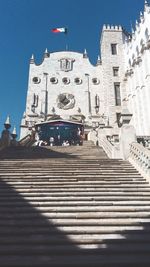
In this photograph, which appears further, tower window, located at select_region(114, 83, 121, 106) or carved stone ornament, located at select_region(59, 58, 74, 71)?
carved stone ornament, located at select_region(59, 58, 74, 71)

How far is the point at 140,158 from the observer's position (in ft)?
34.5

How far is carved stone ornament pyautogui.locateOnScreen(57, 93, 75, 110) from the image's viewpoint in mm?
36969

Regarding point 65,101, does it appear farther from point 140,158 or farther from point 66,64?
point 140,158

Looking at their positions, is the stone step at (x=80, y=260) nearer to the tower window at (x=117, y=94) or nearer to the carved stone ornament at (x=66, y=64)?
the tower window at (x=117, y=94)

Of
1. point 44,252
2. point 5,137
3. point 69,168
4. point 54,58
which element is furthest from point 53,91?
point 44,252

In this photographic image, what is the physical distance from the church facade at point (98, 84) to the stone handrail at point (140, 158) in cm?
1998

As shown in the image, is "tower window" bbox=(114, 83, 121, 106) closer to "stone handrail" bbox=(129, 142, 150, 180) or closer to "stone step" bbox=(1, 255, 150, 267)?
"stone handrail" bbox=(129, 142, 150, 180)

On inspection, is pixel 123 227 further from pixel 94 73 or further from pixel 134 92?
pixel 94 73

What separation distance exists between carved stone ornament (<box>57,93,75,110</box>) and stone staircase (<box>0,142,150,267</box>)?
2635 cm

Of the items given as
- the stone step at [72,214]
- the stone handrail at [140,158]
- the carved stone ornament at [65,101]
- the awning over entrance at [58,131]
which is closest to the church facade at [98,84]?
the carved stone ornament at [65,101]

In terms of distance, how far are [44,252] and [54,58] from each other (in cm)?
3737

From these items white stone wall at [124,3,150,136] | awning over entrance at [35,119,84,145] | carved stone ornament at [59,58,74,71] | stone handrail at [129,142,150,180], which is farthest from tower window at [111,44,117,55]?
stone handrail at [129,142,150,180]

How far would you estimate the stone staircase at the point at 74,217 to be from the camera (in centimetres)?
579

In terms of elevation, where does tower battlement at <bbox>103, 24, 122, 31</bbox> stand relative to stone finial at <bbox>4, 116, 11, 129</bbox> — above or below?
above
